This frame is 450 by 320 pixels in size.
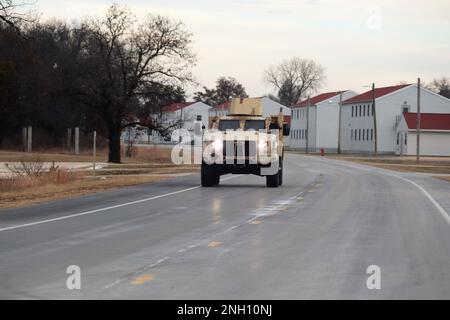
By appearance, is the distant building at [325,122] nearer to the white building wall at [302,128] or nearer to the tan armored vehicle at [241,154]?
the white building wall at [302,128]

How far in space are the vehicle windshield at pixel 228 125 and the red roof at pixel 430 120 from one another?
66068 mm

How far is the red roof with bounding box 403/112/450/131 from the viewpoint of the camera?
315ft

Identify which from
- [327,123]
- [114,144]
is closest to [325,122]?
[327,123]

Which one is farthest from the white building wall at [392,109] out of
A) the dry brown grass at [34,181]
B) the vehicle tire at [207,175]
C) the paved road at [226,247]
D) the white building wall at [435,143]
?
the paved road at [226,247]

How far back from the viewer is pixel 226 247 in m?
13.7

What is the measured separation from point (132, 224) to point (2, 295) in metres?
8.03

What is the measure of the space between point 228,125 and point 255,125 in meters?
1.03

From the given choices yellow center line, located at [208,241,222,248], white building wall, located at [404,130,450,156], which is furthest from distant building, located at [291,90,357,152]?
yellow center line, located at [208,241,222,248]

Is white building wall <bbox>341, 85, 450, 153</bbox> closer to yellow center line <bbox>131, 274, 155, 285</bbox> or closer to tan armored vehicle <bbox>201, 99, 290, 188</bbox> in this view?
tan armored vehicle <bbox>201, 99, 290, 188</bbox>

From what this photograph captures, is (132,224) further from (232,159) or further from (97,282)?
(232,159)

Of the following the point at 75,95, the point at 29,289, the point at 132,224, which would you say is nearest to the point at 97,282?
the point at 29,289

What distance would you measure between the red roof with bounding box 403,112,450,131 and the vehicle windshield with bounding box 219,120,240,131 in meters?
66.1

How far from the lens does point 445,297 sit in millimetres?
9484
